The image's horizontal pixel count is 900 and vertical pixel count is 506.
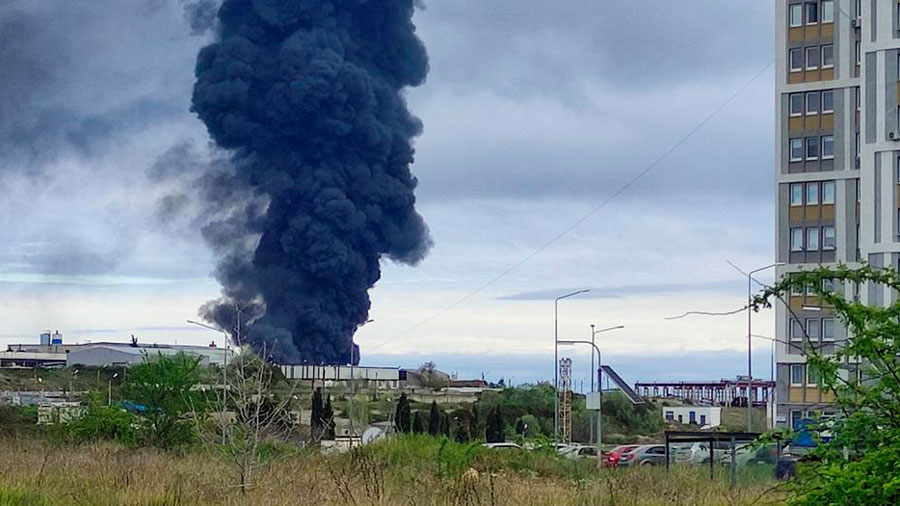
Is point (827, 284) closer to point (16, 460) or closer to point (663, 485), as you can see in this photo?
point (663, 485)

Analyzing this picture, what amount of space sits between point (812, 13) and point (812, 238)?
41.0ft

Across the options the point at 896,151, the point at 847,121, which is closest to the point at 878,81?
the point at 896,151

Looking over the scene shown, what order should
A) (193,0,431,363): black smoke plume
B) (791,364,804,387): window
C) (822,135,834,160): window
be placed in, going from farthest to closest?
(193,0,431,363): black smoke plume, (822,135,834,160): window, (791,364,804,387): window

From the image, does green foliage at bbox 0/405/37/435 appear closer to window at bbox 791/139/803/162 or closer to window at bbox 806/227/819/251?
window at bbox 806/227/819/251

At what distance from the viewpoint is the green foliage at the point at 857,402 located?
30.2 ft

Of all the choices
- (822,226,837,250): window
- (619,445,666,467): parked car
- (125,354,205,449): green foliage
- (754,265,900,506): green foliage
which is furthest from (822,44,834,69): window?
(754,265,900,506): green foliage

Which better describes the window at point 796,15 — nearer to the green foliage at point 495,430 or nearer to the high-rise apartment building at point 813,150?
the high-rise apartment building at point 813,150

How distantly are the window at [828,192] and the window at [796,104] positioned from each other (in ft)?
14.0

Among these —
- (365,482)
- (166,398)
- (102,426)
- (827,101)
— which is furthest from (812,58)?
(365,482)

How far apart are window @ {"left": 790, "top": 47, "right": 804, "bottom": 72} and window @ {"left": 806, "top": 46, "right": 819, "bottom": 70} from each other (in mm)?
371

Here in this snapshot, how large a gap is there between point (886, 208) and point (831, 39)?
2194cm

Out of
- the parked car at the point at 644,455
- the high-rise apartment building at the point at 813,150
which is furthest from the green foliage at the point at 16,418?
the high-rise apartment building at the point at 813,150

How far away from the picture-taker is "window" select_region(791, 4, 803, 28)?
231ft

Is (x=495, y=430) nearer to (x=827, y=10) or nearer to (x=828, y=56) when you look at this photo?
(x=828, y=56)
